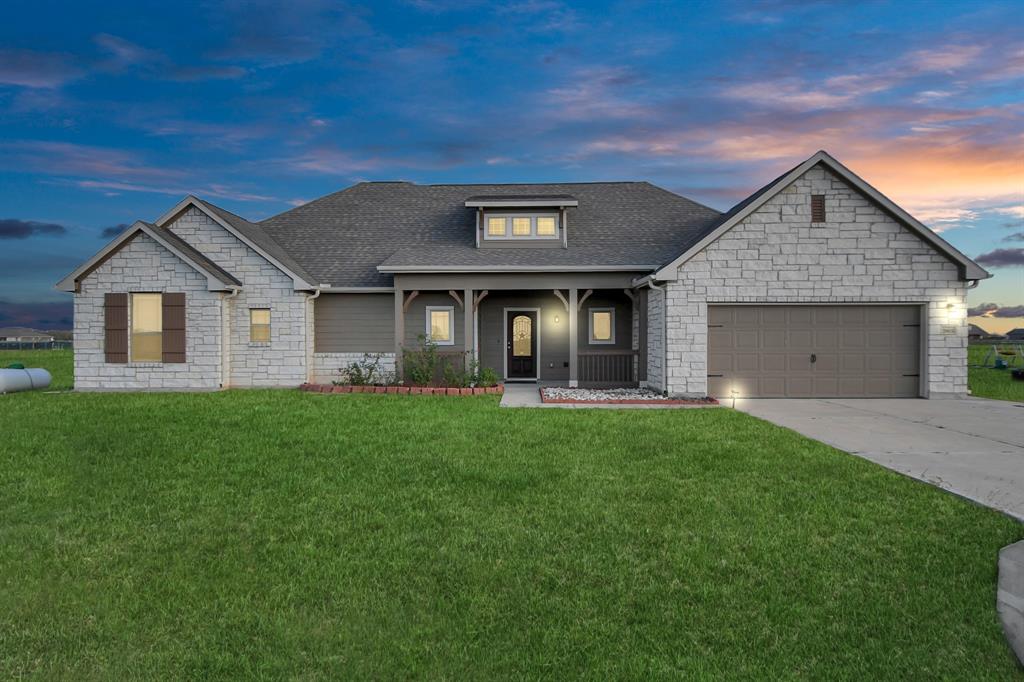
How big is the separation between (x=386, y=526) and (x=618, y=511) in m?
2.25

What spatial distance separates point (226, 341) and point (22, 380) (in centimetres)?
547

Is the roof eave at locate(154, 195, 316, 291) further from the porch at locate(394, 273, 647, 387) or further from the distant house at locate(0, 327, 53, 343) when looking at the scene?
the distant house at locate(0, 327, 53, 343)

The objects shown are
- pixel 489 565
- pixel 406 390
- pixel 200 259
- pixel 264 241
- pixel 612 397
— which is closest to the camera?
pixel 489 565

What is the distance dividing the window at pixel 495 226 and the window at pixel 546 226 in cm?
122

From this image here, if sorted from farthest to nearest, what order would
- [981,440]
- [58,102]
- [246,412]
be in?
[58,102] < [246,412] < [981,440]

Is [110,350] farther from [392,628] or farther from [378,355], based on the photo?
[392,628]

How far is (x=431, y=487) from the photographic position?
6.41 metres

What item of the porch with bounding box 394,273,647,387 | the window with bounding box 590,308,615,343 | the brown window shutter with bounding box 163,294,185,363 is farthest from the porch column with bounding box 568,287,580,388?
the brown window shutter with bounding box 163,294,185,363

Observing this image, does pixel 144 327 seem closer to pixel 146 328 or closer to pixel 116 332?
pixel 146 328

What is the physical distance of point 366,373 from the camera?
17609mm

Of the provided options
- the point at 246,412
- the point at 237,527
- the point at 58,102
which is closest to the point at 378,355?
the point at 246,412

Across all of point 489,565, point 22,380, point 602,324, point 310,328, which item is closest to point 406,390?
point 310,328

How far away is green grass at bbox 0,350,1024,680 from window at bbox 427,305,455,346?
1036 cm

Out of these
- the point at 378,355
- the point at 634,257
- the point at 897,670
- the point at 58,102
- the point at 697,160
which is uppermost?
the point at 58,102
